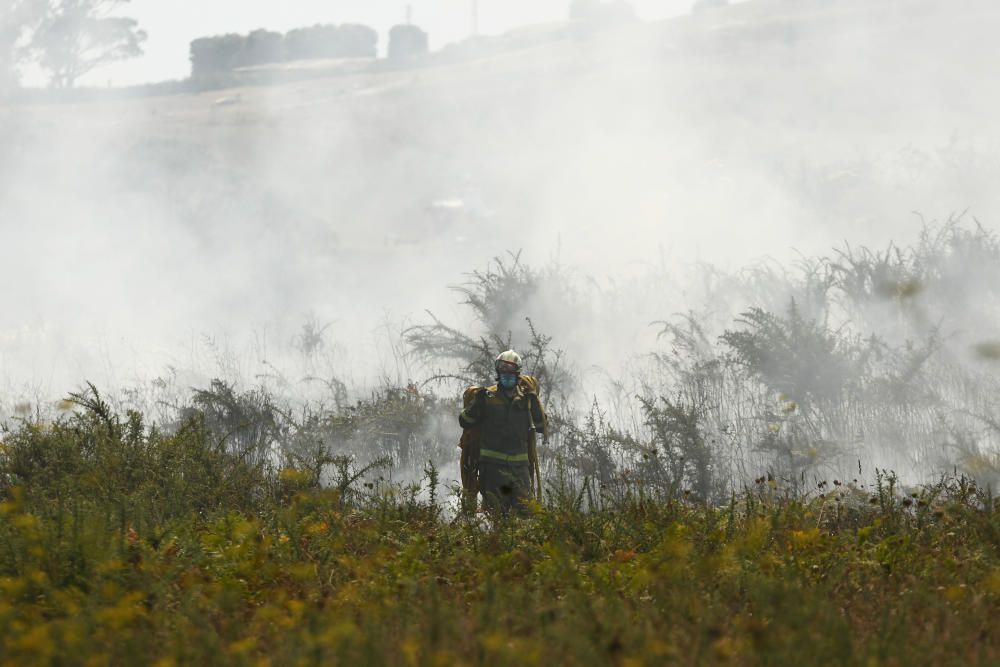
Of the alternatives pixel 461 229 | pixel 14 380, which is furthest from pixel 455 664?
pixel 461 229

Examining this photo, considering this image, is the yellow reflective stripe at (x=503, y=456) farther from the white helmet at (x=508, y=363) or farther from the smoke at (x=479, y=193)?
the smoke at (x=479, y=193)

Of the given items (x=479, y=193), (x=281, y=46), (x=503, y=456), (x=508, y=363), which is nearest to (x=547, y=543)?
(x=503, y=456)

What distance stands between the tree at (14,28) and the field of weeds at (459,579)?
32.5m

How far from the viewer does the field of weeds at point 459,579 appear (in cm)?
382

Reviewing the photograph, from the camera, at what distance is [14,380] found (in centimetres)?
1455

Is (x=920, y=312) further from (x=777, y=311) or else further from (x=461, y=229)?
(x=461, y=229)

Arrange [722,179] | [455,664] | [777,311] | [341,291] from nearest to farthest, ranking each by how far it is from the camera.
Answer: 1. [455,664]
2. [777,311]
3. [341,291]
4. [722,179]

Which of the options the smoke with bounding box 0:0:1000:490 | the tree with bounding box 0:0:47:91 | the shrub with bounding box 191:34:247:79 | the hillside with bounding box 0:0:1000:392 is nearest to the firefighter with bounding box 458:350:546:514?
the smoke with bounding box 0:0:1000:490

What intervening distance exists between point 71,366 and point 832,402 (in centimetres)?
1003

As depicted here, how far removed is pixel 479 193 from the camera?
82.0ft

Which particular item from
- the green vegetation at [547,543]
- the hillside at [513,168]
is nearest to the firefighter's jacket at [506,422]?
the green vegetation at [547,543]

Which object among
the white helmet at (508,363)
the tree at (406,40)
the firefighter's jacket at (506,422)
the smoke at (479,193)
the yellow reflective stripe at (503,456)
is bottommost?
the yellow reflective stripe at (503,456)

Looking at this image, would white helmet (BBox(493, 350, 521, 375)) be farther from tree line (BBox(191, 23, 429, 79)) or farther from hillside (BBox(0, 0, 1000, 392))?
tree line (BBox(191, 23, 429, 79))

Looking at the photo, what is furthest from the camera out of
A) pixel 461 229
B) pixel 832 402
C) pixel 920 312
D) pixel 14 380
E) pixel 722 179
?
pixel 461 229
